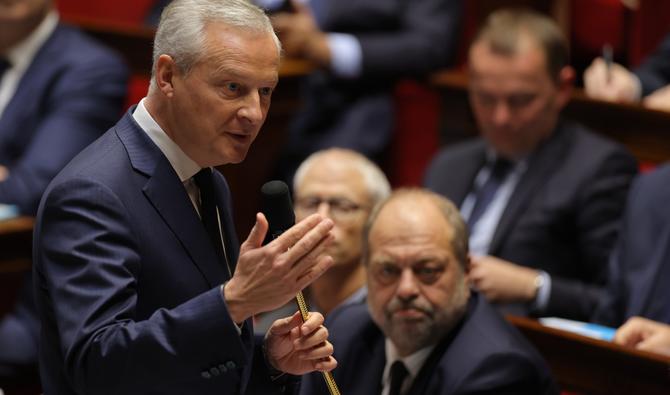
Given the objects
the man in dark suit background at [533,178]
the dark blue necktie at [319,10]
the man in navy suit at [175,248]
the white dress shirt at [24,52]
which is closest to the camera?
the man in navy suit at [175,248]

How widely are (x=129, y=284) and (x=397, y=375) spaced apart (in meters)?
0.64

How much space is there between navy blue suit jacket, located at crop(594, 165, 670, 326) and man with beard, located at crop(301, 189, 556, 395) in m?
0.39

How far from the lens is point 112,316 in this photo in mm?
1022

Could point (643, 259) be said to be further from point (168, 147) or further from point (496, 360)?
point (168, 147)

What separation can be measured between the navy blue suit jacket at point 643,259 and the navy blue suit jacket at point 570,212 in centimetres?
13

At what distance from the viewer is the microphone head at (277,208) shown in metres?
1.04

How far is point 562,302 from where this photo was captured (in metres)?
2.15

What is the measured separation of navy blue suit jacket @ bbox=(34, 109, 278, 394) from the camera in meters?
1.01

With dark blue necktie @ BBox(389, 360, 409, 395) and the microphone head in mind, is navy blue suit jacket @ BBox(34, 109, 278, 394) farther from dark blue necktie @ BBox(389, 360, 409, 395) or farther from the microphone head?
dark blue necktie @ BBox(389, 360, 409, 395)

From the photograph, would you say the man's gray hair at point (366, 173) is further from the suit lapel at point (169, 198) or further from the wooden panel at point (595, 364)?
the suit lapel at point (169, 198)

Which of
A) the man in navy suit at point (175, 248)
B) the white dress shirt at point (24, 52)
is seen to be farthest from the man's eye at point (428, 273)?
the white dress shirt at point (24, 52)

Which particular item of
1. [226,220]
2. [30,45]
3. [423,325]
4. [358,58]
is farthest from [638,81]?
[226,220]

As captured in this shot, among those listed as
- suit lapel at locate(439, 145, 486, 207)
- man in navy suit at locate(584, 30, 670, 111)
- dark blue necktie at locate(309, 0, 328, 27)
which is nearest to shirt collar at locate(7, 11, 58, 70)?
dark blue necktie at locate(309, 0, 328, 27)

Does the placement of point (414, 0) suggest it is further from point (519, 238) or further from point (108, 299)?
point (108, 299)
